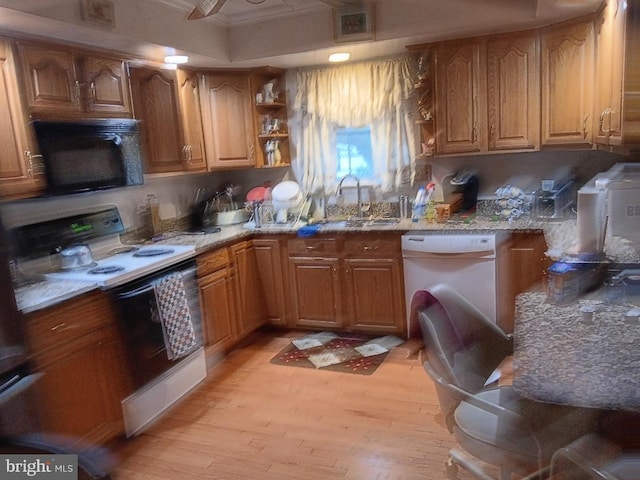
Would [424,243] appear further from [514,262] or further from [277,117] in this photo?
[277,117]

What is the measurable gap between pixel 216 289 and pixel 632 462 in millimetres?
2652

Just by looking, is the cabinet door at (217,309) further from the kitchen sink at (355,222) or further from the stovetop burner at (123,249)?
the kitchen sink at (355,222)

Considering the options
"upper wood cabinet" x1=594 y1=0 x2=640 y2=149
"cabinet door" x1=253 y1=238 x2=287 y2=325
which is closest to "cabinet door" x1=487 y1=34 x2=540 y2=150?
"upper wood cabinet" x1=594 y1=0 x2=640 y2=149

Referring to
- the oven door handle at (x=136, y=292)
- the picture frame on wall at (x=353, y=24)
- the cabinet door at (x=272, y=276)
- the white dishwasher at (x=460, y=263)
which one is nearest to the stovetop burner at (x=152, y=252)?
the oven door handle at (x=136, y=292)

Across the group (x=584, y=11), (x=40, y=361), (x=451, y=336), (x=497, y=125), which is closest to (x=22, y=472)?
(x=40, y=361)

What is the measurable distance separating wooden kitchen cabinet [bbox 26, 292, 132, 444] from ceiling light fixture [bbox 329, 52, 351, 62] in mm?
2257

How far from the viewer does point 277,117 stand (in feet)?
13.8

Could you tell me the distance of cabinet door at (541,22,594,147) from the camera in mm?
3146

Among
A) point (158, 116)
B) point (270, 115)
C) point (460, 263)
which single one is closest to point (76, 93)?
point (158, 116)

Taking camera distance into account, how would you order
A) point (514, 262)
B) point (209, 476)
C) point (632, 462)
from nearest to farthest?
point (632, 462)
point (209, 476)
point (514, 262)

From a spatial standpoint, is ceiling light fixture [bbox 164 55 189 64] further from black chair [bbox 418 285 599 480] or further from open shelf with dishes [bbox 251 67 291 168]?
black chair [bbox 418 285 599 480]

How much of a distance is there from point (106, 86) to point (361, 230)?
6.01 ft

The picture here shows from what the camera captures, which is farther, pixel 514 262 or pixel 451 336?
pixel 514 262

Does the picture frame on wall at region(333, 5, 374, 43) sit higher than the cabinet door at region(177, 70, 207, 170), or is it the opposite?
the picture frame on wall at region(333, 5, 374, 43)
